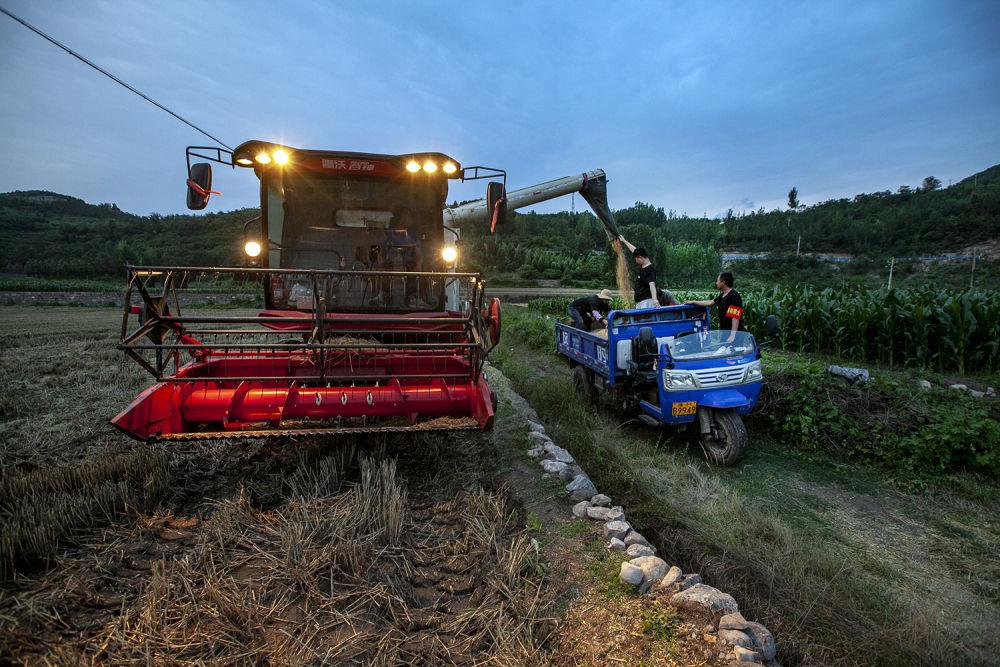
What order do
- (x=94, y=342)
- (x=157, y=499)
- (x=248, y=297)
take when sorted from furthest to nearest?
(x=248, y=297) < (x=94, y=342) < (x=157, y=499)

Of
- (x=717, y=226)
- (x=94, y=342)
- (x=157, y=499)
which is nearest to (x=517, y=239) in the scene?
(x=717, y=226)

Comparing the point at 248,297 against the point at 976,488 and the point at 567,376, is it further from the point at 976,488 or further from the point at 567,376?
the point at 976,488

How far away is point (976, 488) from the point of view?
4.58m

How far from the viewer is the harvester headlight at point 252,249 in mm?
5395

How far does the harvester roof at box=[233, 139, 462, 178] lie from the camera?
5.43 meters

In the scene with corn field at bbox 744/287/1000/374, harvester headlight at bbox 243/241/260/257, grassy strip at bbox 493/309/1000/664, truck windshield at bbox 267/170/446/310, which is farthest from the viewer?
corn field at bbox 744/287/1000/374

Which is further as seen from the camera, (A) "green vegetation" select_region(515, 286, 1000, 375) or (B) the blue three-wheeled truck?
(A) "green vegetation" select_region(515, 286, 1000, 375)

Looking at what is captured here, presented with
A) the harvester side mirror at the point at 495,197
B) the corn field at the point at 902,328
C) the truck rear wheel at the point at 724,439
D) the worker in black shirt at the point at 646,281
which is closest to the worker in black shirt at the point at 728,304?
the worker in black shirt at the point at 646,281

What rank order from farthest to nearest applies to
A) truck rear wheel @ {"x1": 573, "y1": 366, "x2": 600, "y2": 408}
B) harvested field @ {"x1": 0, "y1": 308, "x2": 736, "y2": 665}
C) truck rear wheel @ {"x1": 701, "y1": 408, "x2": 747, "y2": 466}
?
truck rear wheel @ {"x1": 573, "y1": 366, "x2": 600, "y2": 408} → truck rear wheel @ {"x1": 701, "y1": 408, "x2": 747, "y2": 466} → harvested field @ {"x1": 0, "y1": 308, "x2": 736, "y2": 665}

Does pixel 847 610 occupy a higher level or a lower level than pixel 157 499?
lower

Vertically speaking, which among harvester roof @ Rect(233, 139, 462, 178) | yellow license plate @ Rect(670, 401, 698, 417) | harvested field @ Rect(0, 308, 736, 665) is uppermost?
harvester roof @ Rect(233, 139, 462, 178)

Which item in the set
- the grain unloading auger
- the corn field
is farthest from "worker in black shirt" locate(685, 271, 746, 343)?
the corn field

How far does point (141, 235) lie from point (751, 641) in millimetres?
49417

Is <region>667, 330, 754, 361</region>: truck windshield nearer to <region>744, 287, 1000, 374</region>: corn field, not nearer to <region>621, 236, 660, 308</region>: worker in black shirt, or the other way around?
<region>621, 236, 660, 308</region>: worker in black shirt
